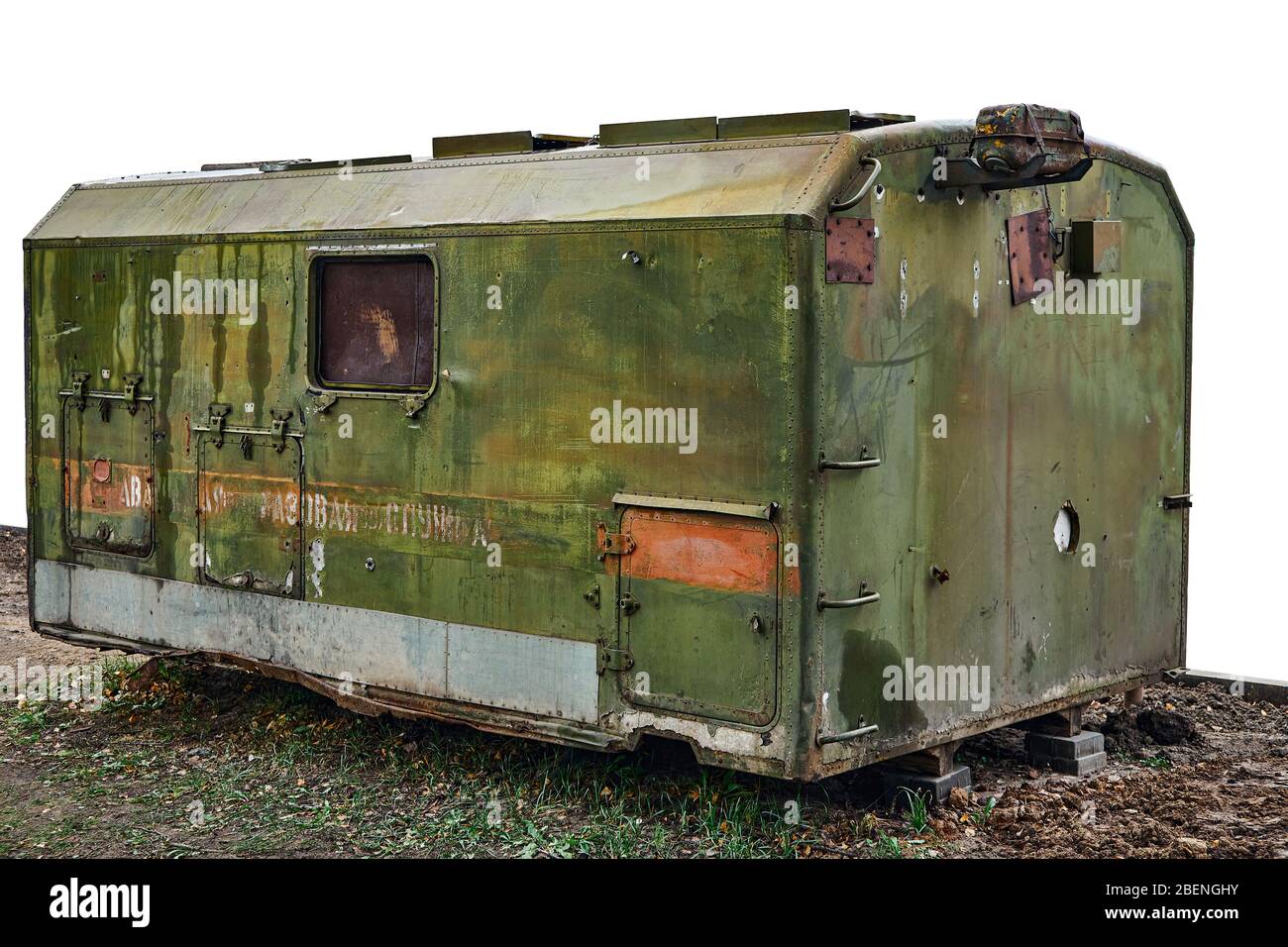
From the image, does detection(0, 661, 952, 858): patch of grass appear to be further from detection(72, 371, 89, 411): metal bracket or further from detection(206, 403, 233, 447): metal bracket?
detection(72, 371, 89, 411): metal bracket

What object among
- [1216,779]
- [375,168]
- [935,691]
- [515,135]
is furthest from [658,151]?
[1216,779]

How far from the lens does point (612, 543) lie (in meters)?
7.41

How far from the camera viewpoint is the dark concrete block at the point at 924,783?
761 centimetres

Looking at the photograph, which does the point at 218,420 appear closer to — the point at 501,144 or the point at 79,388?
the point at 79,388

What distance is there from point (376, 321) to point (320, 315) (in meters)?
0.40

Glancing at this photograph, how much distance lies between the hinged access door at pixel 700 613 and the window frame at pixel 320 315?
1.39 metres

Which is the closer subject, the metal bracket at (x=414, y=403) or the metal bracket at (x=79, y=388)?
the metal bracket at (x=414, y=403)

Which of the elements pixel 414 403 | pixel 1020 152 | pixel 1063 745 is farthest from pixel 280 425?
pixel 1063 745

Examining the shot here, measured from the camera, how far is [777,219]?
6.78 metres

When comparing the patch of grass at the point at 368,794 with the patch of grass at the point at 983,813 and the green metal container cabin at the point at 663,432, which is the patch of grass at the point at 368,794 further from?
the green metal container cabin at the point at 663,432

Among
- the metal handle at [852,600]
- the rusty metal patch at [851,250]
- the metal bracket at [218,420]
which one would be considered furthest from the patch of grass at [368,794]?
the rusty metal patch at [851,250]

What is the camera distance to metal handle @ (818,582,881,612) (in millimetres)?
6895

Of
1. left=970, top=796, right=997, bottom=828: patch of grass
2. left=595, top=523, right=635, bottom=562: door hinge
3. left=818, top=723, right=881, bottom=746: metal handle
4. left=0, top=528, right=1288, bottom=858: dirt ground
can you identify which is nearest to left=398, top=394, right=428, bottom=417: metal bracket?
left=595, top=523, right=635, bottom=562: door hinge

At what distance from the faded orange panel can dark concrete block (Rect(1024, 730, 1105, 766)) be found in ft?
7.67
